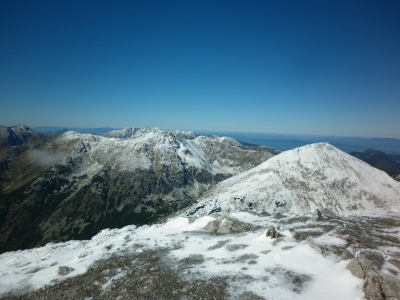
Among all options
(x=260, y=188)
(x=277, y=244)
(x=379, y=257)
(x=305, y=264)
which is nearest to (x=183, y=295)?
(x=305, y=264)

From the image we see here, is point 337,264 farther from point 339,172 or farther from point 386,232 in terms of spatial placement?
point 339,172

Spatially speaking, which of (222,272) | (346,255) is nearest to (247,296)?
(222,272)

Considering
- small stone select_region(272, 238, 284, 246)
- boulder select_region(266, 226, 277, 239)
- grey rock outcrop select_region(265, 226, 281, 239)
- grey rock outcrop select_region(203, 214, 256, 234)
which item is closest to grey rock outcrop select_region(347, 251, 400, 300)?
small stone select_region(272, 238, 284, 246)

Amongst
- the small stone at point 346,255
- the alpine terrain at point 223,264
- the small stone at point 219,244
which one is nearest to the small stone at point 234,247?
the alpine terrain at point 223,264

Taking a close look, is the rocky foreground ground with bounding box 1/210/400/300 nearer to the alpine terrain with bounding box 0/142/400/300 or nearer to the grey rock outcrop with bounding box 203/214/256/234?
the alpine terrain with bounding box 0/142/400/300

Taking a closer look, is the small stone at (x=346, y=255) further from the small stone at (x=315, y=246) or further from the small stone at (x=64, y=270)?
the small stone at (x=64, y=270)

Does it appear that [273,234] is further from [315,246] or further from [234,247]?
[315,246]
